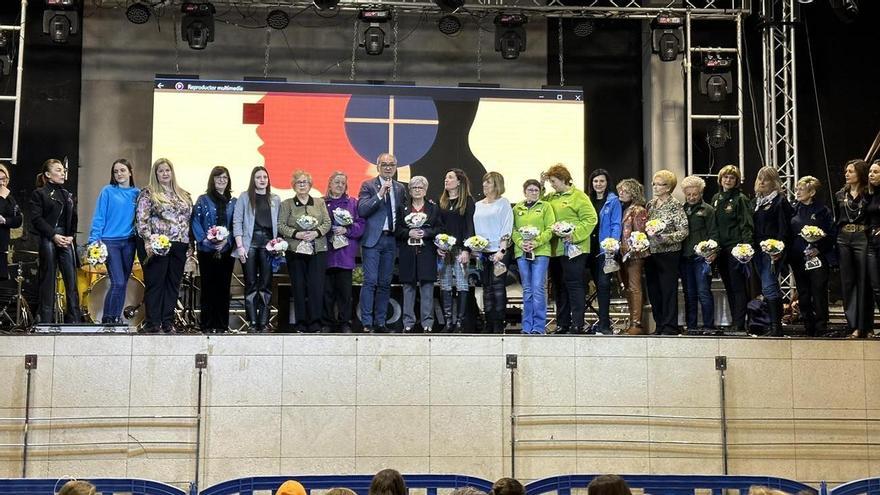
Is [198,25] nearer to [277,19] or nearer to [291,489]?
[277,19]

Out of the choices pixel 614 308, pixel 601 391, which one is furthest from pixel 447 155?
pixel 601 391

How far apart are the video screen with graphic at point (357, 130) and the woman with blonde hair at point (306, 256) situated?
4190mm

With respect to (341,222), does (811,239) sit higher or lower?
lower

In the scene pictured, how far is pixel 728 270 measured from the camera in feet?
33.8

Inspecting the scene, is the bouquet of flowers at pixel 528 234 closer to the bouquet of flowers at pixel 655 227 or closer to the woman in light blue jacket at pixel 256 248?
the bouquet of flowers at pixel 655 227

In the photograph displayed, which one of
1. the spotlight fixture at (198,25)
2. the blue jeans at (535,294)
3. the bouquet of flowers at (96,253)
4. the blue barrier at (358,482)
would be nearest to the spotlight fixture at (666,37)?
the blue jeans at (535,294)

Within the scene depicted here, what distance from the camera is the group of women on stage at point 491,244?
32.7 ft

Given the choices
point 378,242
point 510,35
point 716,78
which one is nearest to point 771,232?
point 378,242

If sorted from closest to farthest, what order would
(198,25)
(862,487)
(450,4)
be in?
(862,487)
(450,4)
(198,25)

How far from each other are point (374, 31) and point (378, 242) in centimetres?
474

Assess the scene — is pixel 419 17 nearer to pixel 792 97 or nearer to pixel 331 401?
pixel 792 97

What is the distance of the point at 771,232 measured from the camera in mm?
10203

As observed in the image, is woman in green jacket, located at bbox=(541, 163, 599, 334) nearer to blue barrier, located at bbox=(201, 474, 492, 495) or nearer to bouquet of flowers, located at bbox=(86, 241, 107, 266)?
blue barrier, located at bbox=(201, 474, 492, 495)

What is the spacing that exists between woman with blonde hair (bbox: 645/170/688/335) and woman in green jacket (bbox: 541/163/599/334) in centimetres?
62
